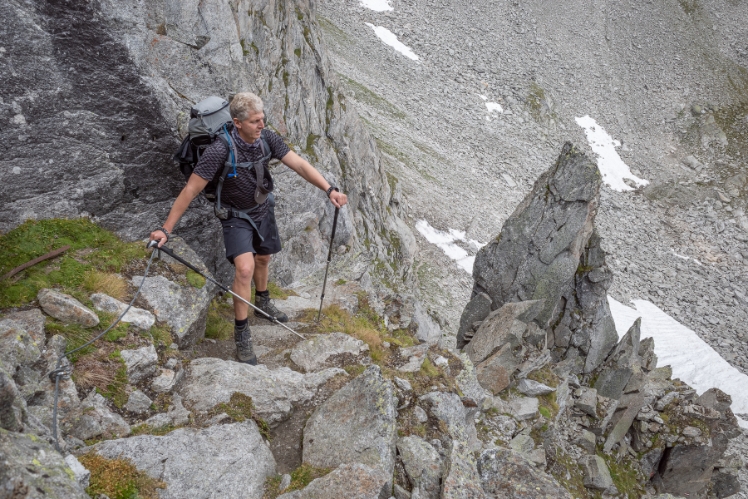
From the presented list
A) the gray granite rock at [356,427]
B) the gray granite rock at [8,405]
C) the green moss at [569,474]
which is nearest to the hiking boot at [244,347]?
the gray granite rock at [356,427]

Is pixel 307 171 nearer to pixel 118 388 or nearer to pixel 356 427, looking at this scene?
pixel 356 427

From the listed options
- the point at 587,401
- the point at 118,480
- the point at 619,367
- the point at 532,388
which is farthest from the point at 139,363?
the point at 619,367

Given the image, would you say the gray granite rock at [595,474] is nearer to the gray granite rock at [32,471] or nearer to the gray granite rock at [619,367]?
the gray granite rock at [619,367]

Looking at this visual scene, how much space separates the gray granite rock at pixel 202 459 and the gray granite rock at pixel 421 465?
6.62 ft

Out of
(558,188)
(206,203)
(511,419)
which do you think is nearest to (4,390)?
(206,203)

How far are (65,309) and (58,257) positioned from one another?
61.9 inches

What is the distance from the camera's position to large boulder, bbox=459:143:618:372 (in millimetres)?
23078

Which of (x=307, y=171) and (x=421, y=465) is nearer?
(x=421, y=465)

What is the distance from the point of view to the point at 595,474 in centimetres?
1995

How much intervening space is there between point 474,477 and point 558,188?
1904 centimetres

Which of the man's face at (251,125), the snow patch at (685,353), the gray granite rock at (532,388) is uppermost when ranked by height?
the man's face at (251,125)

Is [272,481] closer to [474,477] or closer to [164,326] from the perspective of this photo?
[474,477]

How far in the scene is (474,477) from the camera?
691 cm

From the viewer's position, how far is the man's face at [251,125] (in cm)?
790
